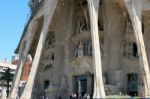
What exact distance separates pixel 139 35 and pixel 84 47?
7.61 m

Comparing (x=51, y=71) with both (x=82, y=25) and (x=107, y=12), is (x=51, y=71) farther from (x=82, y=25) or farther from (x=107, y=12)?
(x=107, y=12)

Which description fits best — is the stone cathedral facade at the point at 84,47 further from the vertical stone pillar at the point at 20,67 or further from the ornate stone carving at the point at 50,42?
the ornate stone carving at the point at 50,42

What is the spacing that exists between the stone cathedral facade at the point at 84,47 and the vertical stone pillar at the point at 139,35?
12 centimetres

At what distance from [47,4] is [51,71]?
7.82 meters

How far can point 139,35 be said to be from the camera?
3030 cm

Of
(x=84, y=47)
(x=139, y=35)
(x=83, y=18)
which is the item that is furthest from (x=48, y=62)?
(x=139, y=35)

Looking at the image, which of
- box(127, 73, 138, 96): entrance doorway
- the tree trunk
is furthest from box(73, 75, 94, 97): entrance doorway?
the tree trunk

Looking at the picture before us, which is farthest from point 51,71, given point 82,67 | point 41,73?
point 82,67

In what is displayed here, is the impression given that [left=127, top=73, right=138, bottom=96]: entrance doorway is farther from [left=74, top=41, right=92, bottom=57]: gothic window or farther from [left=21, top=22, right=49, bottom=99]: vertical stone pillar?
[left=21, top=22, right=49, bottom=99]: vertical stone pillar

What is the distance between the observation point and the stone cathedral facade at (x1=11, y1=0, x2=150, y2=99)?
111 ft

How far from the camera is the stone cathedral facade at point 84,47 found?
33.9 metres

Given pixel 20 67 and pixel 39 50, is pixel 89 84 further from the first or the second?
pixel 20 67

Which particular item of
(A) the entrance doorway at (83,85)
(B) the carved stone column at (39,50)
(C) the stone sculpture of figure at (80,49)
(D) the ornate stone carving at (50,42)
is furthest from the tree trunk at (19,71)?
(A) the entrance doorway at (83,85)

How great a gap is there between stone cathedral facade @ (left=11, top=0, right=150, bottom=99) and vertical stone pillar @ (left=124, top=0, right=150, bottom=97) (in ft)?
0.40
